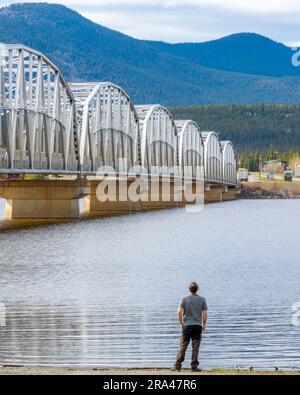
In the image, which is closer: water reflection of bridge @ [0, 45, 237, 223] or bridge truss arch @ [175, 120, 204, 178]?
water reflection of bridge @ [0, 45, 237, 223]

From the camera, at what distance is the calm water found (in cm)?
2738

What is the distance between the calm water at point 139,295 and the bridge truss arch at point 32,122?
5.88 meters

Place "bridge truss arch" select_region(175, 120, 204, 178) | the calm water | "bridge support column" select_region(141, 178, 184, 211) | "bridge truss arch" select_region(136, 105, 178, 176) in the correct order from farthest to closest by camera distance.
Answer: "bridge truss arch" select_region(175, 120, 204, 178)
"bridge support column" select_region(141, 178, 184, 211)
"bridge truss arch" select_region(136, 105, 178, 176)
the calm water

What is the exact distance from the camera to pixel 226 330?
3094cm

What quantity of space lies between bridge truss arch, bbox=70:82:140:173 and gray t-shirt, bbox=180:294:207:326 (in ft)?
252

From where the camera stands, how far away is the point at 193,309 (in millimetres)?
23562

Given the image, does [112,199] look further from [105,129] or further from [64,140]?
[64,140]

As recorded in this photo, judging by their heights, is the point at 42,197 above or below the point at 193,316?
below

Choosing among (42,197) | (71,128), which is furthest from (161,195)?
(42,197)

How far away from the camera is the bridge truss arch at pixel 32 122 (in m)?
79.2

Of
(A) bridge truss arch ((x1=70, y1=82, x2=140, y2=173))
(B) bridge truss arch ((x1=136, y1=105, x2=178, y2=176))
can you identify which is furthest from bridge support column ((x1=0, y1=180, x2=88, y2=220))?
(B) bridge truss arch ((x1=136, y1=105, x2=178, y2=176))

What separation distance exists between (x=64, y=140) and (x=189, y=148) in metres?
85.2

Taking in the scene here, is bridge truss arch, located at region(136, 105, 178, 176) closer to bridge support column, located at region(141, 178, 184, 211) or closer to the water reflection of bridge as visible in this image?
the water reflection of bridge

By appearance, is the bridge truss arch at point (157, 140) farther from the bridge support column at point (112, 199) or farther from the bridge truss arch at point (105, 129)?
the bridge support column at point (112, 199)
